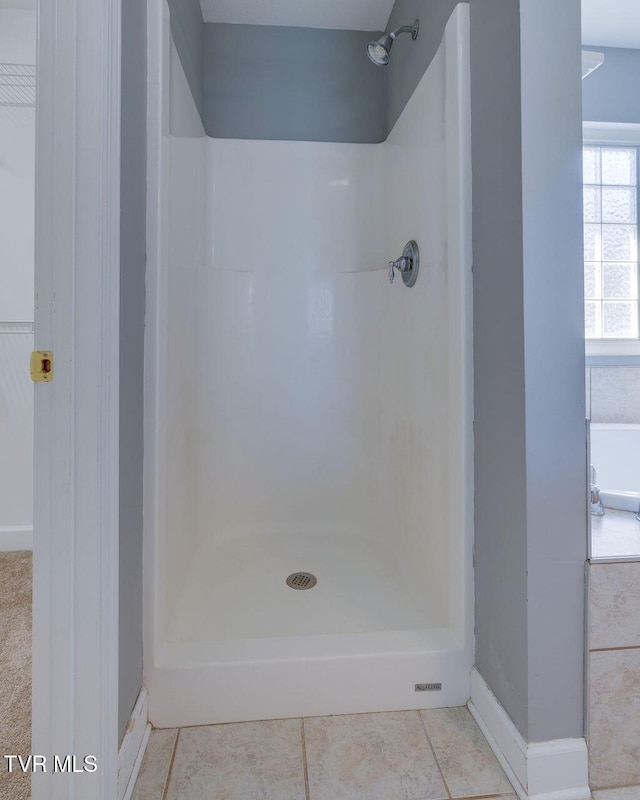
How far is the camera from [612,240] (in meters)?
1.99

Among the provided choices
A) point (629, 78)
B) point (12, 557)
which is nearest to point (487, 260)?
point (629, 78)

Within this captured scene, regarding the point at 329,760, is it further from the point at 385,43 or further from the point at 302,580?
the point at 385,43

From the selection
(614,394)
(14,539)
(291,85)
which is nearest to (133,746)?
(14,539)

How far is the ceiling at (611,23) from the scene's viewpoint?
1.66m

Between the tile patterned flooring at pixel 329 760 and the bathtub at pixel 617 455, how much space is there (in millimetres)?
934

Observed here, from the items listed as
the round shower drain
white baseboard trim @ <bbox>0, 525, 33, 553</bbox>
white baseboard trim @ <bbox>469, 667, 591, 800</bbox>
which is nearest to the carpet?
white baseboard trim @ <bbox>0, 525, 33, 553</bbox>

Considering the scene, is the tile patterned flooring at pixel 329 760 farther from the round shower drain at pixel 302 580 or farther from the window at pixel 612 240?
the window at pixel 612 240

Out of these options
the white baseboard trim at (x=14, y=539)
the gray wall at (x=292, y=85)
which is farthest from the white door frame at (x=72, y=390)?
the white baseboard trim at (x=14, y=539)

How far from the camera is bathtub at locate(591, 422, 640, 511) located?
1.53 m

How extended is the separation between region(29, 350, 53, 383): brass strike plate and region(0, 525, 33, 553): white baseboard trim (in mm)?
1644

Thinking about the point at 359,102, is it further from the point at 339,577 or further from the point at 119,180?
the point at 339,577

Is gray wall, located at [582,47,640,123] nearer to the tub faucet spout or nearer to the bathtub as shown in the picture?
the bathtub

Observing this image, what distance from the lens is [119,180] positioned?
88cm

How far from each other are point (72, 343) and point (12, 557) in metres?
1.71
